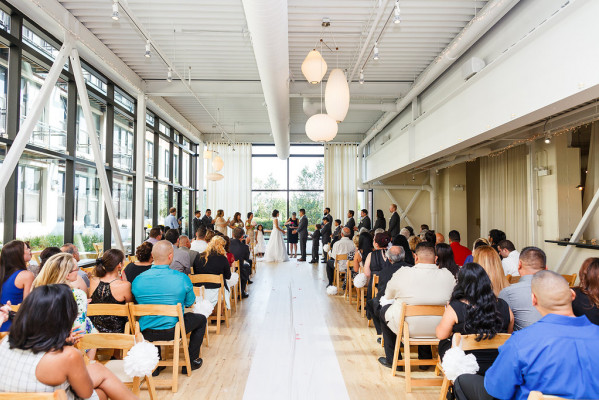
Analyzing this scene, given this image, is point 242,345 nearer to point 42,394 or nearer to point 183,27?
point 42,394

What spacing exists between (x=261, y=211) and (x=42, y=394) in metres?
12.8

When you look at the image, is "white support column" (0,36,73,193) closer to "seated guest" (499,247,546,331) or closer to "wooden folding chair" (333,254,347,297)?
"wooden folding chair" (333,254,347,297)

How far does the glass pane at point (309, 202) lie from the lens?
47.1 ft

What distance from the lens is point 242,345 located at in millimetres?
4293

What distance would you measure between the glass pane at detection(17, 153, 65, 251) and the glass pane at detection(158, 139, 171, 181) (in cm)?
487

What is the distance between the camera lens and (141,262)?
3992mm

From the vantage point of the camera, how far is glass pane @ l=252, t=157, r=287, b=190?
567 inches

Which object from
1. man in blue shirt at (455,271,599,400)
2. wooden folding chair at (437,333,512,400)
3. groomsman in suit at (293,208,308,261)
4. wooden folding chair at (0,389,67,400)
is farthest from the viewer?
groomsman in suit at (293,208,308,261)

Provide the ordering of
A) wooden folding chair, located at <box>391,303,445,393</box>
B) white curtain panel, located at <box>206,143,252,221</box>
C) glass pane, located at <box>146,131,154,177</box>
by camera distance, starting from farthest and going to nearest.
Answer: white curtain panel, located at <box>206,143,252,221</box> < glass pane, located at <box>146,131,154,177</box> < wooden folding chair, located at <box>391,303,445,393</box>

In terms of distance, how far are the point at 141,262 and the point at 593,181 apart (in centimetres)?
704

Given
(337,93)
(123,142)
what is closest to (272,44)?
(337,93)

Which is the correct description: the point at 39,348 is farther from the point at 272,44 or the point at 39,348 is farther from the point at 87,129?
the point at 87,129

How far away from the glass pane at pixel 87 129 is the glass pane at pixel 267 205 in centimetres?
713

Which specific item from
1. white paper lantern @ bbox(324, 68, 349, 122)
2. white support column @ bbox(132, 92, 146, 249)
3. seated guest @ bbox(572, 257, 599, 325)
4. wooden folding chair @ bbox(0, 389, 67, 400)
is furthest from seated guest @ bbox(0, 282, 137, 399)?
white support column @ bbox(132, 92, 146, 249)
